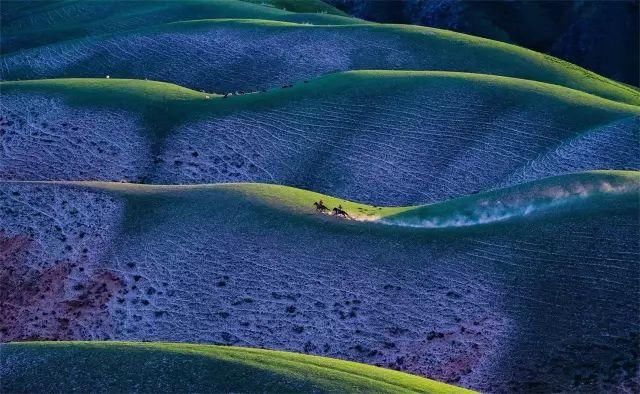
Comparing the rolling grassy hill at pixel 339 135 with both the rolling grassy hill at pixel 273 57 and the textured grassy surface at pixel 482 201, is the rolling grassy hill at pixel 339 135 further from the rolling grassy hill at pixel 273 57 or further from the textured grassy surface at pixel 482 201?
the rolling grassy hill at pixel 273 57

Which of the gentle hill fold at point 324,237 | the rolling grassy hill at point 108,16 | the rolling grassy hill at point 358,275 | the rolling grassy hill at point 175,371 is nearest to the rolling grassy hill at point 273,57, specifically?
the gentle hill fold at point 324,237

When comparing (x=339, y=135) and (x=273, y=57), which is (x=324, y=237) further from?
(x=273, y=57)

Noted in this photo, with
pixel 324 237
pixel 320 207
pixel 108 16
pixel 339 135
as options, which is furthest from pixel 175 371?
pixel 108 16

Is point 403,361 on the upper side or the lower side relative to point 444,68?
lower

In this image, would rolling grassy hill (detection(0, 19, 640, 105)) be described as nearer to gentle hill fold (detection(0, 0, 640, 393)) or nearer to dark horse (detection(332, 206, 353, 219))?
gentle hill fold (detection(0, 0, 640, 393))

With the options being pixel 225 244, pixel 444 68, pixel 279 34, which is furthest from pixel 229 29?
pixel 225 244

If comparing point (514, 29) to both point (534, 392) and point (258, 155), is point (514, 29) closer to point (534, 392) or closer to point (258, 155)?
point (258, 155)
